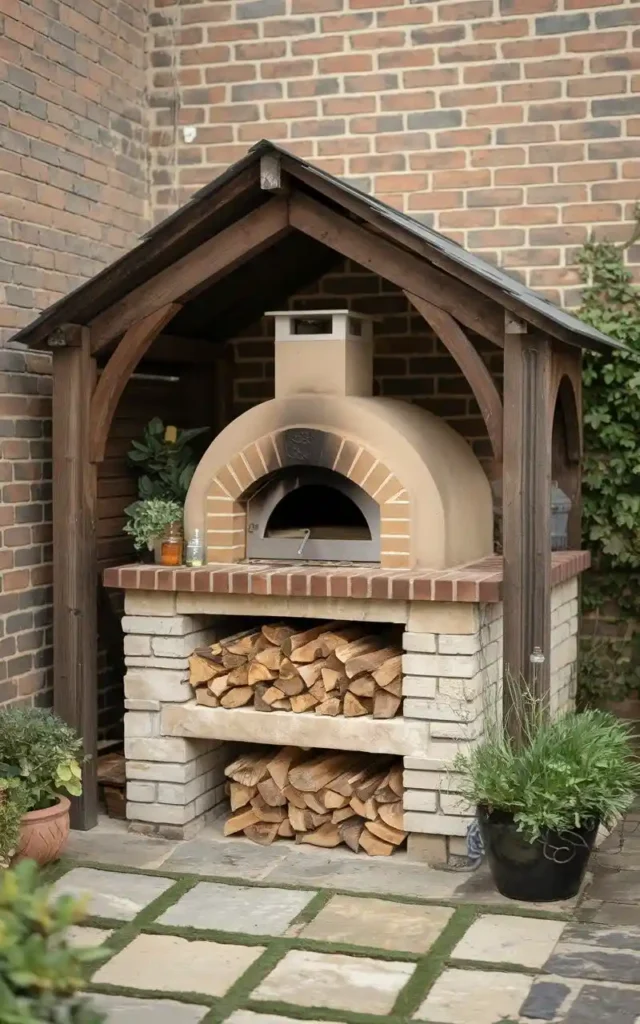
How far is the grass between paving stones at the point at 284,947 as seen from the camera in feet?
13.5

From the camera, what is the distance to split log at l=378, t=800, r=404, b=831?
5660mm

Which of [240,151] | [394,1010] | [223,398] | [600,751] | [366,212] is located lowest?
[394,1010]

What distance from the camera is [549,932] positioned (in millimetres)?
4738

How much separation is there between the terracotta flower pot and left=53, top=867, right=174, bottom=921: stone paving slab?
0.40 ft

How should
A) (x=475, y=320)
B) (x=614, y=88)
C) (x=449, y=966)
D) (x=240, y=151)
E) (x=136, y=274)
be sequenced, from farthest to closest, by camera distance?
1. (x=240, y=151)
2. (x=614, y=88)
3. (x=136, y=274)
4. (x=475, y=320)
5. (x=449, y=966)

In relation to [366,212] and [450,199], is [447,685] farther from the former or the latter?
[450,199]

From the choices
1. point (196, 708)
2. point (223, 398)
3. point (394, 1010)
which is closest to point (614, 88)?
point (223, 398)

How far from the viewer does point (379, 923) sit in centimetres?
486

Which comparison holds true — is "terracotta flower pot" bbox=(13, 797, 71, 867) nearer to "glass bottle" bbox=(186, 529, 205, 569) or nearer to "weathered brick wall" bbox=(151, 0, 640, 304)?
"glass bottle" bbox=(186, 529, 205, 569)

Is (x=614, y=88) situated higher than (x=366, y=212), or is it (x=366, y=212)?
(x=614, y=88)

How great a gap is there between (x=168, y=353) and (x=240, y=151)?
1.37 meters

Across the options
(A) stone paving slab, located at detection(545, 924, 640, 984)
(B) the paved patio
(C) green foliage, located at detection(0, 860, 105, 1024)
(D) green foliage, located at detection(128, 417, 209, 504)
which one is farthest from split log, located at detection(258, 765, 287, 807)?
(C) green foliage, located at detection(0, 860, 105, 1024)

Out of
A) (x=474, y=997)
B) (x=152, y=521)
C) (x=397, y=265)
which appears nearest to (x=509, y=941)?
(x=474, y=997)

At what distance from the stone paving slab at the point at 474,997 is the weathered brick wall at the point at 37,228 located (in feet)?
8.44
